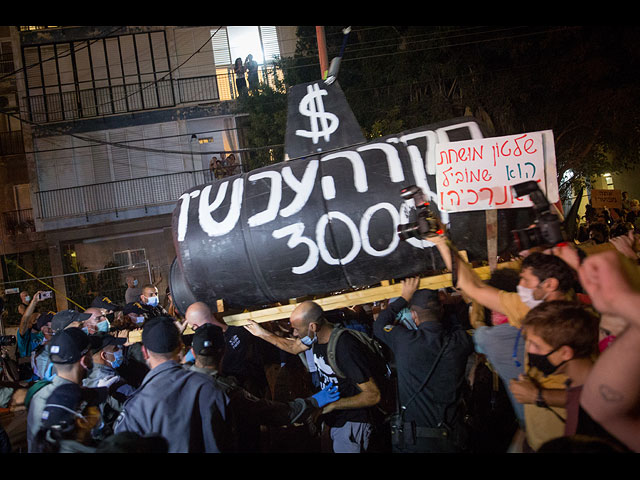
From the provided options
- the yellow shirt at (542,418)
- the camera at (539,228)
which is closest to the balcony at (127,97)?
the camera at (539,228)

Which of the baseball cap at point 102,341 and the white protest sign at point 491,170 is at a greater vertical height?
the white protest sign at point 491,170

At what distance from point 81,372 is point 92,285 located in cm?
1604

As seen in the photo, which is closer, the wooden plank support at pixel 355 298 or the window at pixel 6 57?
the wooden plank support at pixel 355 298

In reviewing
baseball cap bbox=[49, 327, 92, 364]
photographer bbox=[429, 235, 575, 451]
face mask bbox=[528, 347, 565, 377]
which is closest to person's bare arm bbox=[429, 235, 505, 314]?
photographer bbox=[429, 235, 575, 451]

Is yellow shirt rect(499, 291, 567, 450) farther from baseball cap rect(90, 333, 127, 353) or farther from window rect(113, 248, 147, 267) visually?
window rect(113, 248, 147, 267)

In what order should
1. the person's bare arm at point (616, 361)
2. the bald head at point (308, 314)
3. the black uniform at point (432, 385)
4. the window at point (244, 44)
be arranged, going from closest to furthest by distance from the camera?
1. the person's bare arm at point (616, 361)
2. the black uniform at point (432, 385)
3. the bald head at point (308, 314)
4. the window at point (244, 44)

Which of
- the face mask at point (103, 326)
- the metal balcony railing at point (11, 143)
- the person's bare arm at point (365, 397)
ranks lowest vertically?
the person's bare arm at point (365, 397)

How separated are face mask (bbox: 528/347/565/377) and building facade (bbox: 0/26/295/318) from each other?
18195 millimetres

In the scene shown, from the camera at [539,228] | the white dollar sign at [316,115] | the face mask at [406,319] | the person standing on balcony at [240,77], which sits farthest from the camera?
the person standing on balcony at [240,77]

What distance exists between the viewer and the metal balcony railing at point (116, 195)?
20359mm

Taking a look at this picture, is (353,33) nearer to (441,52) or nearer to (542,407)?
(441,52)

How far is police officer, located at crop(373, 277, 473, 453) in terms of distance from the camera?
3.72 metres

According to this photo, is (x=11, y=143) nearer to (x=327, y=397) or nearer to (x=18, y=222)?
(x=18, y=222)

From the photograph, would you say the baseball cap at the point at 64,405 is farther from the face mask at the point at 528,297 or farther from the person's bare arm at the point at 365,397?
the face mask at the point at 528,297
